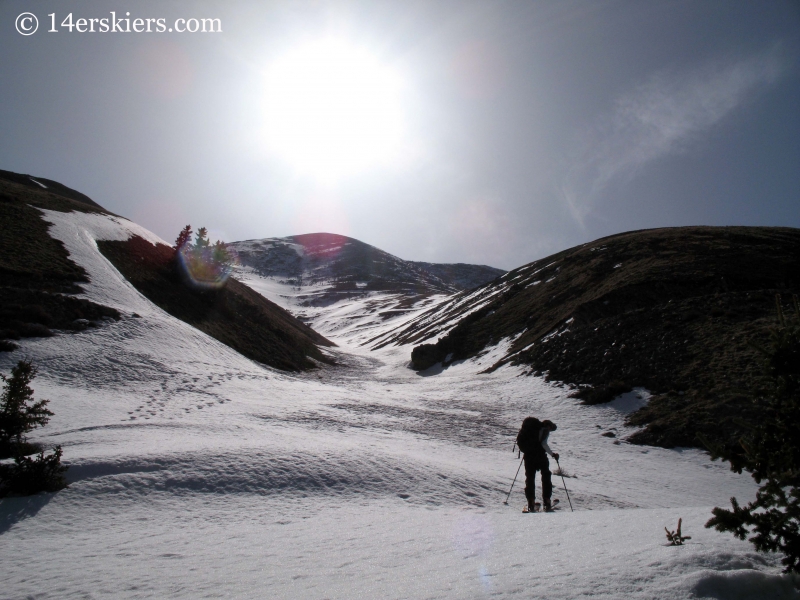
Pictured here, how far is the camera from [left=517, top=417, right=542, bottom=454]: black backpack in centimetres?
868

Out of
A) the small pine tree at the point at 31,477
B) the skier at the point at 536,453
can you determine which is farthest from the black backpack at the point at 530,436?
the small pine tree at the point at 31,477

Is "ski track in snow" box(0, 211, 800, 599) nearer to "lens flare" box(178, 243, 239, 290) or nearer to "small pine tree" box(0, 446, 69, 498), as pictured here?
"small pine tree" box(0, 446, 69, 498)

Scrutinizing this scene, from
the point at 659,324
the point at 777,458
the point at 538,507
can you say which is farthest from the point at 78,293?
the point at 659,324

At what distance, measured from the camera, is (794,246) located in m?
35.4

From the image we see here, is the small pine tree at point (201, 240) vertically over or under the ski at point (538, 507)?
over

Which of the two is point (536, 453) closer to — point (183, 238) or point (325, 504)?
point (325, 504)

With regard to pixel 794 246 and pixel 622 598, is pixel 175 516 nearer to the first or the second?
pixel 622 598

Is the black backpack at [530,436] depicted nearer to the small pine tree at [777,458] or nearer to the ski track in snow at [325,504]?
the ski track in snow at [325,504]

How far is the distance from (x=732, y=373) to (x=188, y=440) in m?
21.5

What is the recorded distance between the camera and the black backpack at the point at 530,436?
28.5ft

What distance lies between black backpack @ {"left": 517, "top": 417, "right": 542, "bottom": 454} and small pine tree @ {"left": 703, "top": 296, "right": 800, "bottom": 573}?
466 centimetres

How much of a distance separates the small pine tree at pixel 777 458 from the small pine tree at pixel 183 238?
44139 millimetres

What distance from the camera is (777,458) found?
12.5 feet

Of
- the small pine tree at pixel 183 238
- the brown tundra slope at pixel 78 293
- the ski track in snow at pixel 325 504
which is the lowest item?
the ski track in snow at pixel 325 504
